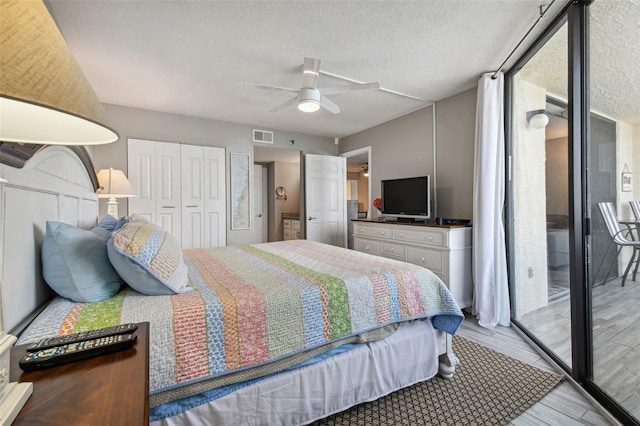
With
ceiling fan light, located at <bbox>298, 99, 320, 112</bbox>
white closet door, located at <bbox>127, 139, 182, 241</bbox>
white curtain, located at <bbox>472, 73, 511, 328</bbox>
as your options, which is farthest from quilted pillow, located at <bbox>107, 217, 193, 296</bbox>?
white closet door, located at <bbox>127, 139, 182, 241</bbox>

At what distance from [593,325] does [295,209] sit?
253 inches

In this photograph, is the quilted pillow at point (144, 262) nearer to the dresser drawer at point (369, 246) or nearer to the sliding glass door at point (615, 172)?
the sliding glass door at point (615, 172)

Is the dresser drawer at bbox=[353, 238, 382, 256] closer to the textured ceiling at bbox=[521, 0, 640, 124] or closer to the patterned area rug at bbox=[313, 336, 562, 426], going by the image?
the patterned area rug at bbox=[313, 336, 562, 426]

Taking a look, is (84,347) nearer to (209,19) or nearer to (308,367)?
(308,367)

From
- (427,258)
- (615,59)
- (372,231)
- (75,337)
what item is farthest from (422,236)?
(75,337)

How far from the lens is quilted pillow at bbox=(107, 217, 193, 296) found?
4.22 feet

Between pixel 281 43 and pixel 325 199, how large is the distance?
3190 millimetres

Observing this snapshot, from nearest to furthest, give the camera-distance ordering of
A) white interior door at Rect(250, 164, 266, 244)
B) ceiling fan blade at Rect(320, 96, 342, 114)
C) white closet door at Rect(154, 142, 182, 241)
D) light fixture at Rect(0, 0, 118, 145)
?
light fixture at Rect(0, 0, 118, 145), ceiling fan blade at Rect(320, 96, 342, 114), white closet door at Rect(154, 142, 182, 241), white interior door at Rect(250, 164, 266, 244)

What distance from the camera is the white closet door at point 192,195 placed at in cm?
420

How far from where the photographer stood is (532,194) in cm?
267

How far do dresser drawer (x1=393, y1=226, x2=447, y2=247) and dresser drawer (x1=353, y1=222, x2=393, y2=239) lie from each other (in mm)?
118

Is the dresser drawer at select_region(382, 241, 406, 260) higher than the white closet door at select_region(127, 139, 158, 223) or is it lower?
lower

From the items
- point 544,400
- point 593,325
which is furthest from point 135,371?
point 593,325

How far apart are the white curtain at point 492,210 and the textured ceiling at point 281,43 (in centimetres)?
33
